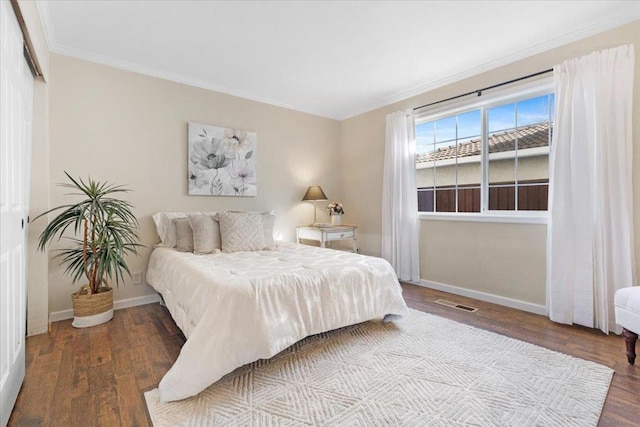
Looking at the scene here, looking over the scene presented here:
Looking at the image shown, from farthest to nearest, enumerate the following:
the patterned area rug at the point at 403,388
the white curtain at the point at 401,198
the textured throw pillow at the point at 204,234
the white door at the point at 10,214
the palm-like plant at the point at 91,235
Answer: the white curtain at the point at 401,198 < the textured throw pillow at the point at 204,234 < the palm-like plant at the point at 91,235 < the patterned area rug at the point at 403,388 < the white door at the point at 10,214

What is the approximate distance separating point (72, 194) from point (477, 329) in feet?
12.4

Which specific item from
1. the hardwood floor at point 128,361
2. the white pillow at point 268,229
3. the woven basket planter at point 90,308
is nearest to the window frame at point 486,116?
the hardwood floor at point 128,361

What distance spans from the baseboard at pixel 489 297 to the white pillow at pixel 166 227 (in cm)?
298

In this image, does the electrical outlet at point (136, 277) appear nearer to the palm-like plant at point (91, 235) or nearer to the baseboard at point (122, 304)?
the baseboard at point (122, 304)

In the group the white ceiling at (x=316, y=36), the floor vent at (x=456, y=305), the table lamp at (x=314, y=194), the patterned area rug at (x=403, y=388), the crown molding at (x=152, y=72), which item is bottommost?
the patterned area rug at (x=403, y=388)

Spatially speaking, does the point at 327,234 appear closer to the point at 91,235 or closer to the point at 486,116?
the point at 486,116

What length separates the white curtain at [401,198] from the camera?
3773mm

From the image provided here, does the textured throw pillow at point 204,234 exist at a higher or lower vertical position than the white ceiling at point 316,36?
lower

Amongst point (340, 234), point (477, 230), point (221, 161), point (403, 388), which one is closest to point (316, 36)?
point (221, 161)

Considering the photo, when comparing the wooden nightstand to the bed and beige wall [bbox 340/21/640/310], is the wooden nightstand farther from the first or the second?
the bed

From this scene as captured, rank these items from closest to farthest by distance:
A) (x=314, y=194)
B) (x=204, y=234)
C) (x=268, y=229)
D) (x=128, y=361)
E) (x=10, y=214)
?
(x=10, y=214) < (x=128, y=361) < (x=204, y=234) < (x=268, y=229) < (x=314, y=194)

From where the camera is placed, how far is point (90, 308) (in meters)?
2.53

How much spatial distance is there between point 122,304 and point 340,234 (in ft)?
8.48

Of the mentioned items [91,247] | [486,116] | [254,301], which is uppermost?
[486,116]
